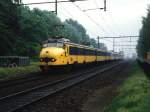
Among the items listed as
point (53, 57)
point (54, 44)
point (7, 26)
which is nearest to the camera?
point (53, 57)

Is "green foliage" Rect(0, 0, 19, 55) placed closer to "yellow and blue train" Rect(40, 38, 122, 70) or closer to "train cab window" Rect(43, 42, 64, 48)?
"yellow and blue train" Rect(40, 38, 122, 70)

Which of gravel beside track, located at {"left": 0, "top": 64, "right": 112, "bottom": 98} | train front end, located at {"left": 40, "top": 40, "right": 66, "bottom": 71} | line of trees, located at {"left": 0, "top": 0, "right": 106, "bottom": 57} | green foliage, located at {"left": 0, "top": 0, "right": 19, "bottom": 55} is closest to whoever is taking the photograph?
gravel beside track, located at {"left": 0, "top": 64, "right": 112, "bottom": 98}

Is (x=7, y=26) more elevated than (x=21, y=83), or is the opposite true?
(x=7, y=26)

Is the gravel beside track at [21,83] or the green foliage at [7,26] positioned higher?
the green foliage at [7,26]

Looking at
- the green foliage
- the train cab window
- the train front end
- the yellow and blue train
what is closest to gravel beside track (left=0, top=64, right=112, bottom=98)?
the yellow and blue train

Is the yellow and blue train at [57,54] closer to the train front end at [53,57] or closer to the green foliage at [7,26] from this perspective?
the train front end at [53,57]

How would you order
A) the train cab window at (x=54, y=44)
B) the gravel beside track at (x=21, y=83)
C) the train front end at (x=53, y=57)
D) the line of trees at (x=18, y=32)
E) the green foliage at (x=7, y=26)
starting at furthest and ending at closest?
the line of trees at (x=18, y=32)
the green foliage at (x=7, y=26)
the train cab window at (x=54, y=44)
the train front end at (x=53, y=57)
the gravel beside track at (x=21, y=83)

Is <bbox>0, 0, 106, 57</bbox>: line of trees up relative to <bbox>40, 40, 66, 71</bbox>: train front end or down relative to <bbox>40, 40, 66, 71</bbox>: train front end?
up

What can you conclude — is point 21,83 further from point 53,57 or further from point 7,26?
point 7,26

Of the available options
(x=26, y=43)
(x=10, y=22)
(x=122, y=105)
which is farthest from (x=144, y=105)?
(x=26, y=43)

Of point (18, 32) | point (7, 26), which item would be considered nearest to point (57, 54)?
point (7, 26)

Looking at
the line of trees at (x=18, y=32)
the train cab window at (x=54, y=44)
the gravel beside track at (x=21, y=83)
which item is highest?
the line of trees at (x=18, y=32)

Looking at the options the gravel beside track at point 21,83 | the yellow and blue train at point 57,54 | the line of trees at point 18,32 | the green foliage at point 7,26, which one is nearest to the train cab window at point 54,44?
the yellow and blue train at point 57,54

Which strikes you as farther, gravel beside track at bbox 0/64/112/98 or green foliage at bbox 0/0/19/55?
green foliage at bbox 0/0/19/55
